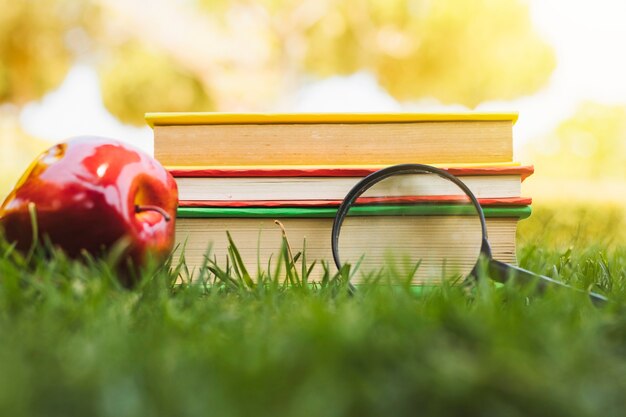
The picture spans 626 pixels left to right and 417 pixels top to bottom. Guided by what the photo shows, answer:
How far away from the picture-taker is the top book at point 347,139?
4.25 feet

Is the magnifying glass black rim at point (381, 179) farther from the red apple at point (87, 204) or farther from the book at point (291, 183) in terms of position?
the red apple at point (87, 204)

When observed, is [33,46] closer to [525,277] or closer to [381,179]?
[381,179]

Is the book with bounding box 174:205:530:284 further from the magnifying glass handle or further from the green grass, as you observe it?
the green grass

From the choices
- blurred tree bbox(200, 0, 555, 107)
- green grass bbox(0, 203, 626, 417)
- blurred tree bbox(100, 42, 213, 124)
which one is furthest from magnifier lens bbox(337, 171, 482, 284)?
blurred tree bbox(100, 42, 213, 124)

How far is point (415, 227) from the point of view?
4.17 ft

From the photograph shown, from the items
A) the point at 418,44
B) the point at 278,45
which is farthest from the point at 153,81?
the point at 418,44

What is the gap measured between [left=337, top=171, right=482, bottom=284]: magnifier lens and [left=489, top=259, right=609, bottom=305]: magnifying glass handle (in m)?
0.11

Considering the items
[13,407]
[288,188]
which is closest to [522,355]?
[13,407]

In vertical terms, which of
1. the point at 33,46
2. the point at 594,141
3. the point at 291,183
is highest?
Answer: the point at 33,46

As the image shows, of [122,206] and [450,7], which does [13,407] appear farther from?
[450,7]

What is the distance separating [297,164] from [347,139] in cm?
11

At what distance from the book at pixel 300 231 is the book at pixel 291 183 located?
0.08 feet

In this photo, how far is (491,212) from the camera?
1.26 meters

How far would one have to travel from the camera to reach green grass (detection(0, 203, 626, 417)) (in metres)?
0.52
